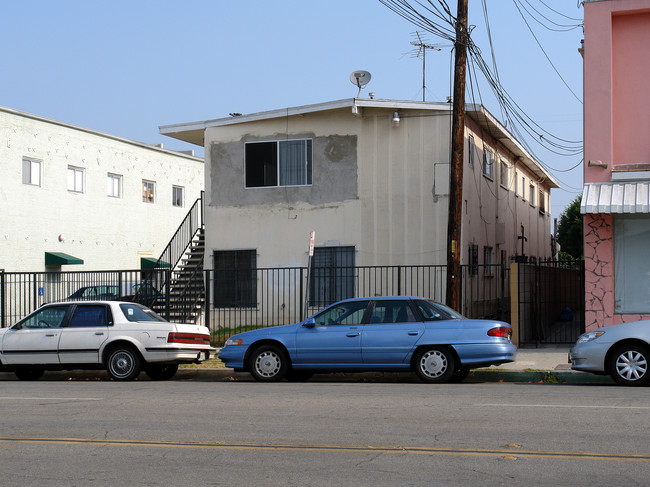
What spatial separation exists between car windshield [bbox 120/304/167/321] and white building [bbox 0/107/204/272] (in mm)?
17843

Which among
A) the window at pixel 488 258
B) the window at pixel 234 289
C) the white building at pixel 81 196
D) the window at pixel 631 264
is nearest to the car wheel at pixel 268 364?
the window at pixel 631 264

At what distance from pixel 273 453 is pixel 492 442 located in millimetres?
2091

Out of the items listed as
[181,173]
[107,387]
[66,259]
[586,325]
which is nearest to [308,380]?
[107,387]

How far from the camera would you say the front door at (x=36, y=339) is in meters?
15.5

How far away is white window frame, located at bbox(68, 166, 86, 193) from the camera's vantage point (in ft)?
114

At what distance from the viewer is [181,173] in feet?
136

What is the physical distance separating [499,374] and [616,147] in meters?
5.89

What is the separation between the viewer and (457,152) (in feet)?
56.6

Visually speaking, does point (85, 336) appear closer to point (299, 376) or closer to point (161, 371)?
point (161, 371)

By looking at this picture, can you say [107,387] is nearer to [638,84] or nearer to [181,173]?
[638,84]

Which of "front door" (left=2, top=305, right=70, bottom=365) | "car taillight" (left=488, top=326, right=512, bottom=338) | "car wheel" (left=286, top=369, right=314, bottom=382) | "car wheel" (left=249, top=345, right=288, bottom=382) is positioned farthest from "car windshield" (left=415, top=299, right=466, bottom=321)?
"front door" (left=2, top=305, right=70, bottom=365)

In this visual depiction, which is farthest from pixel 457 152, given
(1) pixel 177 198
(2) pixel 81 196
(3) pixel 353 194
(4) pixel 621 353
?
(1) pixel 177 198

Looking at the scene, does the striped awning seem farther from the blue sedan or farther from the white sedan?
the white sedan

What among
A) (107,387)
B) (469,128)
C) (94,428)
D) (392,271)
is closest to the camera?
(94,428)
